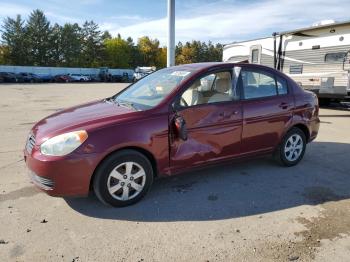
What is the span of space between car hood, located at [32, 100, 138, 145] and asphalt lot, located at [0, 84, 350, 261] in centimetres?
89

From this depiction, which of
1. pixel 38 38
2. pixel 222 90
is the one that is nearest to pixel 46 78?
pixel 38 38

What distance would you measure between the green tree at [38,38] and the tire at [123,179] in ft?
256

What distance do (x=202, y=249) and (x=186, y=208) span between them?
2.93 ft

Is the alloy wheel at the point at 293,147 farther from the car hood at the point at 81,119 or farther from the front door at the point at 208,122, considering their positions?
the car hood at the point at 81,119

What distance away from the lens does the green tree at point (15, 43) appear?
72.3m

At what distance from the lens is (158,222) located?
390 centimetres

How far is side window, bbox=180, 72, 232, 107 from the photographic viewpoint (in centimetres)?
463

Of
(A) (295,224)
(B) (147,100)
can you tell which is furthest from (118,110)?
(A) (295,224)

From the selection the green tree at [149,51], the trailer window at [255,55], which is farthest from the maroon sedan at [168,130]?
the green tree at [149,51]

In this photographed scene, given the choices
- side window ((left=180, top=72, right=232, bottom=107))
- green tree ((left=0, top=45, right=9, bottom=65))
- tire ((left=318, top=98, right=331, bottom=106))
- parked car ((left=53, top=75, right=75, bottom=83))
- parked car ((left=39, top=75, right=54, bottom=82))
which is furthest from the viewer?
green tree ((left=0, top=45, right=9, bottom=65))

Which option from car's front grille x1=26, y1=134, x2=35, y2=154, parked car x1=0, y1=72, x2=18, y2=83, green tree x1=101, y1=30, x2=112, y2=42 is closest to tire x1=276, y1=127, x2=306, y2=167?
car's front grille x1=26, y1=134, x2=35, y2=154

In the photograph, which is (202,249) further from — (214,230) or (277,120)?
(277,120)

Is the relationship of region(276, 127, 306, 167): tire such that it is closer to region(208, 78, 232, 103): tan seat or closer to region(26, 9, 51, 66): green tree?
region(208, 78, 232, 103): tan seat

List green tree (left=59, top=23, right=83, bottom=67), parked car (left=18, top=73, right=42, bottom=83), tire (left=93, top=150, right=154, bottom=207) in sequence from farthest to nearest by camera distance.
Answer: green tree (left=59, top=23, right=83, bottom=67) → parked car (left=18, top=73, right=42, bottom=83) → tire (left=93, top=150, right=154, bottom=207)
